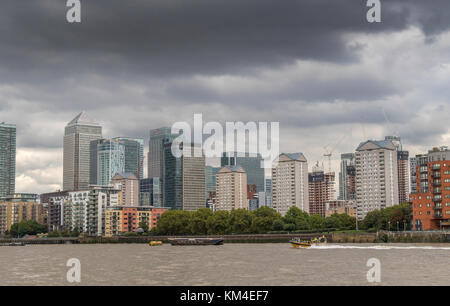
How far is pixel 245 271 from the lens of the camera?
7400cm

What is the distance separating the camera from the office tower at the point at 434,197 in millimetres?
179637

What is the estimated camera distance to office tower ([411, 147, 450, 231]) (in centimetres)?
17964

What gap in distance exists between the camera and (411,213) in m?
193

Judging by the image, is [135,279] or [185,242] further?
[185,242]

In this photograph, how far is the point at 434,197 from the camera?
182500mm

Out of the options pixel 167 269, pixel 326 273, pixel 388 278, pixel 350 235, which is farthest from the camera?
pixel 350 235
